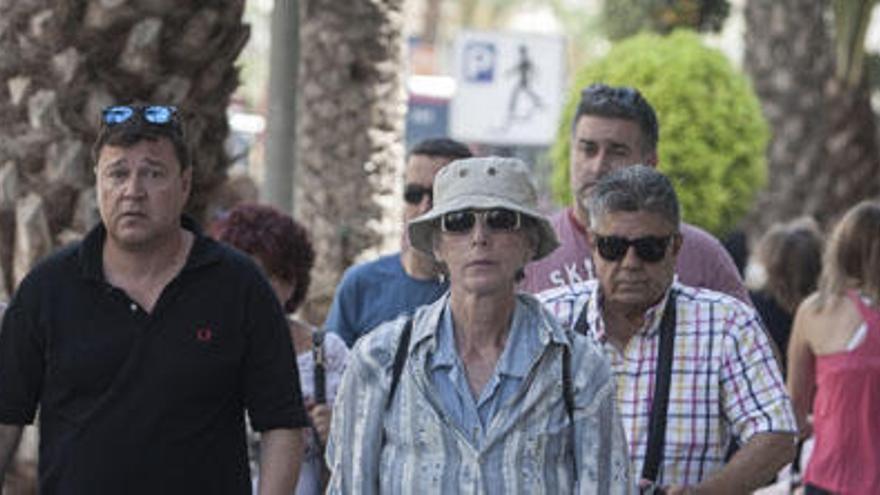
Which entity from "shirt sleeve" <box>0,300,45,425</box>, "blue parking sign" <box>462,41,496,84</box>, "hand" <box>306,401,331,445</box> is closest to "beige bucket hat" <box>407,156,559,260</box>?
"shirt sleeve" <box>0,300,45,425</box>

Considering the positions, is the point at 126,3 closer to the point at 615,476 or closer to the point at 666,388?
the point at 666,388

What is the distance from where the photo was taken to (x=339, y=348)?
6867 millimetres

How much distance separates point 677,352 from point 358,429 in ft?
3.52

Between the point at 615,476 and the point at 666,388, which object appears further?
the point at 666,388

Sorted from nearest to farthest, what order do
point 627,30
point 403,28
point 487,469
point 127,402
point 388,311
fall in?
point 487,469 → point 127,402 → point 388,311 → point 403,28 → point 627,30

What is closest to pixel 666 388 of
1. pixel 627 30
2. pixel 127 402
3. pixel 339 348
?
pixel 127 402

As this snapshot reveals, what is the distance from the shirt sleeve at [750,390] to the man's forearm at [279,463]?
109 centimetres

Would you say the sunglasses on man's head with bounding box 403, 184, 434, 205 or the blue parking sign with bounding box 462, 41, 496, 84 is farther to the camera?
the blue parking sign with bounding box 462, 41, 496, 84

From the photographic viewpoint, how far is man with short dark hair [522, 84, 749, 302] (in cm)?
649

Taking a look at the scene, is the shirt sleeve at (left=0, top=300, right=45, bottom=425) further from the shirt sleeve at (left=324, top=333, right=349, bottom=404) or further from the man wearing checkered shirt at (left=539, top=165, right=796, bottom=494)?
the shirt sleeve at (left=324, top=333, right=349, bottom=404)

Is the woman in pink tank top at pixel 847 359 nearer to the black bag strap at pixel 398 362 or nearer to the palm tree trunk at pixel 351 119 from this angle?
the black bag strap at pixel 398 362

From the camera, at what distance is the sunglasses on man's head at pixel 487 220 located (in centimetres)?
477

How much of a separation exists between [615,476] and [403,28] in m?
9.41

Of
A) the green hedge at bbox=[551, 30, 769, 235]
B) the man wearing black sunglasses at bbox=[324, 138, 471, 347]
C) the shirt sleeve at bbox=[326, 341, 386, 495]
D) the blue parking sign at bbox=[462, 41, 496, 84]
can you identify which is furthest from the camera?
the blue parking sign at bbox=[462, 41, 496, 84]
